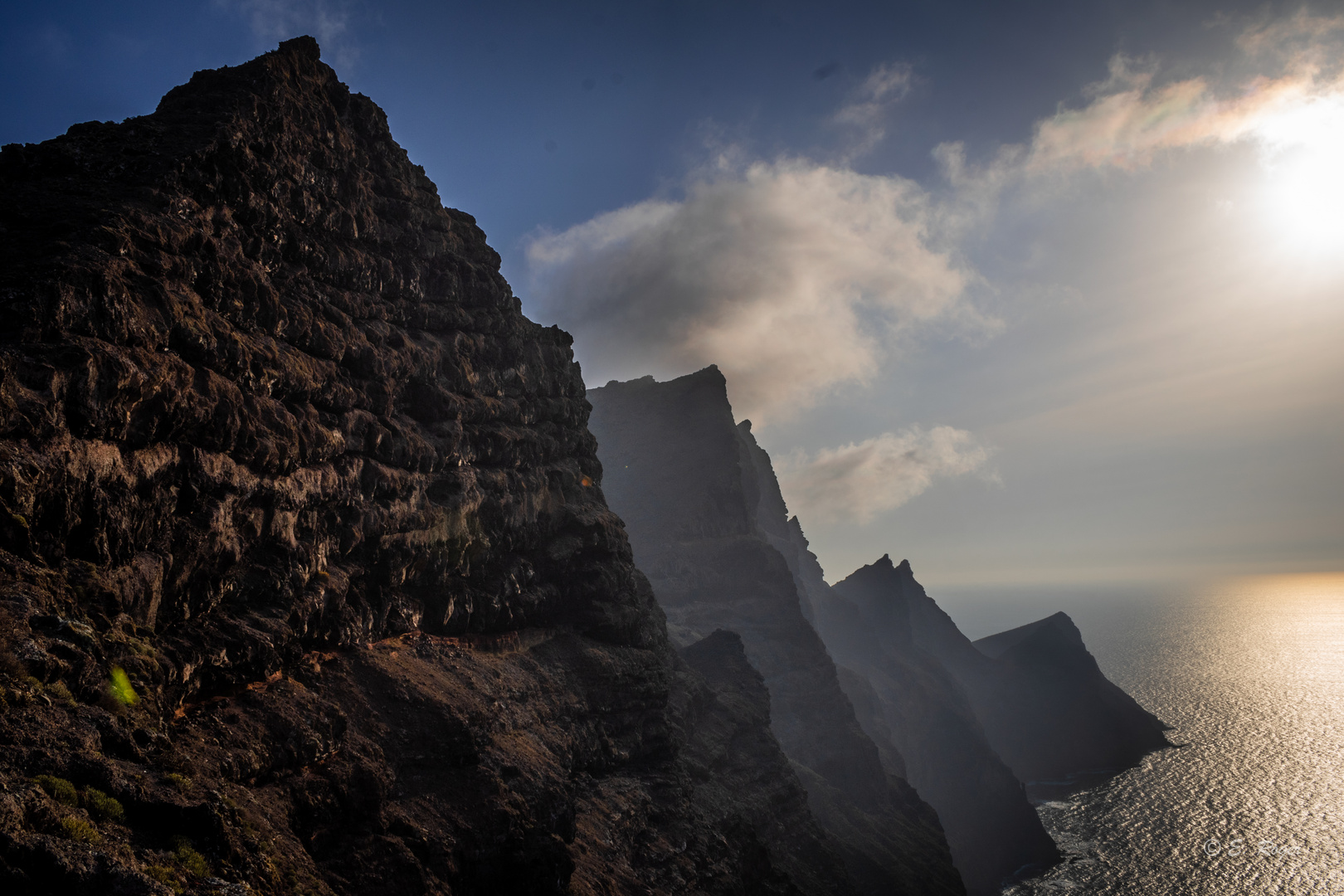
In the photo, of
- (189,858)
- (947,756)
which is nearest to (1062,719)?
(947,756)

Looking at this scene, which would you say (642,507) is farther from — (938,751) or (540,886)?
(540,886)

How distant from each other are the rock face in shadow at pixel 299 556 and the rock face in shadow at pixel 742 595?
2680 cm

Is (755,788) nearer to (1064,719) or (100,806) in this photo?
(100,806)

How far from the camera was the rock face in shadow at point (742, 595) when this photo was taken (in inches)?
3755

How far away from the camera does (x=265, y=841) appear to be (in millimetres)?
27750

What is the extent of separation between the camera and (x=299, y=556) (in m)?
39.9

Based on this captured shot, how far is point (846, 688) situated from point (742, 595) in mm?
35629

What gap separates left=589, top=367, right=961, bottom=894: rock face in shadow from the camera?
95.4 m

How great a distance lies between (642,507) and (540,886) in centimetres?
12354

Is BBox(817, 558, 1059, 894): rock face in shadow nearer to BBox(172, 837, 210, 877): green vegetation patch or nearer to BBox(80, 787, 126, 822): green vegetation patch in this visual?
BBox(172, 837, 210, 877): green vegetation patch

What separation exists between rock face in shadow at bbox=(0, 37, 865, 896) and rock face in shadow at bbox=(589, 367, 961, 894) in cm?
2680

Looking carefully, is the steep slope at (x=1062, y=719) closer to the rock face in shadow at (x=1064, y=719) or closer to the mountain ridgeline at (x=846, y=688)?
the rock face in shadow at (x=1064, y=719)

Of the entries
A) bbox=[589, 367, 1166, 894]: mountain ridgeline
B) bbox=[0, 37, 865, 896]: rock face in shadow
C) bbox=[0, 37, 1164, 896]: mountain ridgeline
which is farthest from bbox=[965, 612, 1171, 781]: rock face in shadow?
bbox=[0, 37, 865, 896]: rock face in shadow

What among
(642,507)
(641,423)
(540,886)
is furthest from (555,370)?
(641,423)
